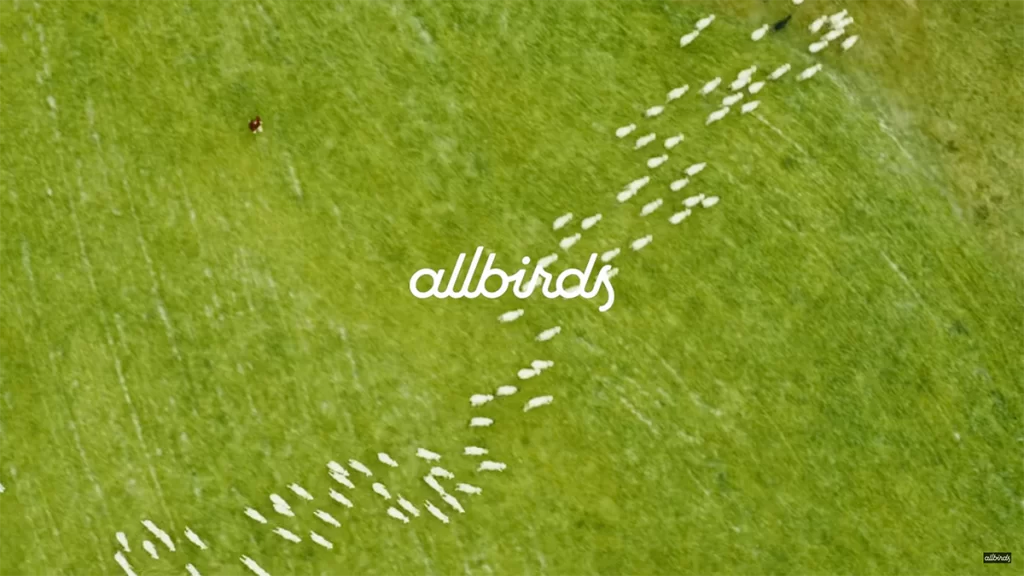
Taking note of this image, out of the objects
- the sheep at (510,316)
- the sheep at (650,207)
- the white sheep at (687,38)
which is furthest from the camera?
the white sheep at (687,38)

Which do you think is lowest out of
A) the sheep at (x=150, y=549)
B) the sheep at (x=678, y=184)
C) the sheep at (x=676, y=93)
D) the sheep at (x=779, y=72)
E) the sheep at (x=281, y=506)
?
the sheep at (x=150, y=549)

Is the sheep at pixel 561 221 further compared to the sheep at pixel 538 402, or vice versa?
the sheep at pixel 561 221

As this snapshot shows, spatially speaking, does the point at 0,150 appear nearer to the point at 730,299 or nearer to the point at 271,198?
the point at 271,198

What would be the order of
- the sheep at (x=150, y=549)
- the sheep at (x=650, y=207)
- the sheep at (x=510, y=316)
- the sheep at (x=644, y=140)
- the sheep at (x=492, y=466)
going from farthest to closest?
1. the sheep at (x=644, y=140)
2. the sheep at (x=650, y=207)
3. the sheep at (x=510, y=316)
4. the sheep at (x=492, y=466)
5. the sheep at (x=150, y=549)

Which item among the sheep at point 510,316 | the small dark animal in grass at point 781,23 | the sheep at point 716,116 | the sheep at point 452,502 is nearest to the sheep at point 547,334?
the sheep at point 510,316

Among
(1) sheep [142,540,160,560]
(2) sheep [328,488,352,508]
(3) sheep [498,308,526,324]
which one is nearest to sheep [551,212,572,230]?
(3) sheep [498,308,526,324]

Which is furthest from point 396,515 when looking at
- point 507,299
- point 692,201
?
point 692,201

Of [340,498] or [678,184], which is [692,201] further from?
[340,498]

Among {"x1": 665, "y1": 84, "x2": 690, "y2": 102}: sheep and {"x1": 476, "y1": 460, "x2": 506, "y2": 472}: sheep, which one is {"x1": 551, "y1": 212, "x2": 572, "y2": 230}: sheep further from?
{"x1": 476, "y1": 460, "x2": 506, "y2": 472}: sheep

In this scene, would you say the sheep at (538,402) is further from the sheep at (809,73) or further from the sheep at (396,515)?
the sheep at (809,73)
